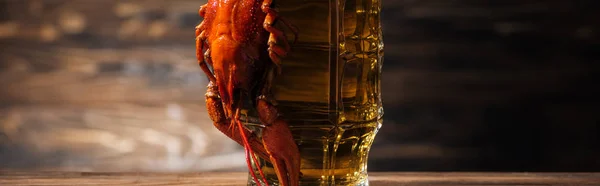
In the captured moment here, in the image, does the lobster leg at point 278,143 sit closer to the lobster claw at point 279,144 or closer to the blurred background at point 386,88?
the lobster claw at point 279,144

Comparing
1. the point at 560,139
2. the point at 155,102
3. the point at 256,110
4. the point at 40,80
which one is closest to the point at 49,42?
the point at 40,80

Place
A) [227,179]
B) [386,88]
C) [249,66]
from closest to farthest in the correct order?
[249,66] → [227,179] → [386,88]

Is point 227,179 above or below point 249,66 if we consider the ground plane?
below

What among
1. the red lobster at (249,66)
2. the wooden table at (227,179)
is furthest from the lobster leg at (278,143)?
the wooden table at (227,179)

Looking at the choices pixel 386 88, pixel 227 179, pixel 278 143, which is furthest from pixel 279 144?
pixel 386 88

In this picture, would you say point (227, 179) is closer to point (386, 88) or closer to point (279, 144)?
point (279, 144)

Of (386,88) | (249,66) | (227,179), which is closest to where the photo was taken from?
(249,66)
